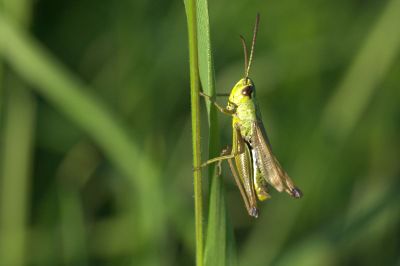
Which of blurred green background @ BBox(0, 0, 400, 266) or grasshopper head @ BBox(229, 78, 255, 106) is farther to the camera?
blurred green background @ BBox(0, 0, 400, 266)

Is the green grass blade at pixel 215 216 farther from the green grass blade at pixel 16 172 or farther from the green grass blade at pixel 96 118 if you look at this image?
the green grass blade at pixel 16 172

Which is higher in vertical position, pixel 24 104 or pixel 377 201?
pixel 24 104

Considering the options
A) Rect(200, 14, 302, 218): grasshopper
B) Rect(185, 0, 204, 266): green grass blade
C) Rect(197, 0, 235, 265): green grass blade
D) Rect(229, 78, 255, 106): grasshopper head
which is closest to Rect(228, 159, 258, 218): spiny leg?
Rect(200, 14, 302, 218): grasshopper

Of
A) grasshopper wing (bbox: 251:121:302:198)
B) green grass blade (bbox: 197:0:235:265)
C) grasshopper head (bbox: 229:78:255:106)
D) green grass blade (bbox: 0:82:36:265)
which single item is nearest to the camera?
green grass blade (bbox: 197:0:235:265)

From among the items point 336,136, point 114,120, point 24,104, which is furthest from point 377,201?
point 24,104

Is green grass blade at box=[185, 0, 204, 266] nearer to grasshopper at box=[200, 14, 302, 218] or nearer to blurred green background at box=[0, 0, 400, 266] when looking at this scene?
grasshopper at box=[200, 14, 302, 218]

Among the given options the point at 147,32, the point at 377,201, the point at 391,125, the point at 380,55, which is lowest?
the point at 377,201

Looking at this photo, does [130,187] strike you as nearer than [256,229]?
Yes

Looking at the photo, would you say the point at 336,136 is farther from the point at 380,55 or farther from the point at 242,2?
the point at 242,2
